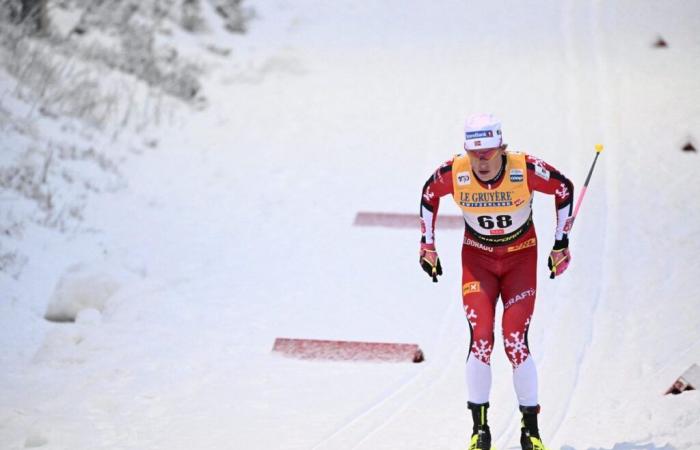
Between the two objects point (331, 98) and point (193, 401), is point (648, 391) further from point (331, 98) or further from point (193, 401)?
point (331, 98)

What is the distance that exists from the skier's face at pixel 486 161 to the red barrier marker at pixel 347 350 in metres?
2.50

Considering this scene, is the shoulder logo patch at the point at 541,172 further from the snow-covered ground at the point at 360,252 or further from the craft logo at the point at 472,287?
the snow-covered ground at the point at 360,252

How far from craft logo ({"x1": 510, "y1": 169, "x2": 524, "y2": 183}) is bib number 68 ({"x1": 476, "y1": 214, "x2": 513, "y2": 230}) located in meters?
0.23

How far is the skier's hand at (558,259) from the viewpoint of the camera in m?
6.61

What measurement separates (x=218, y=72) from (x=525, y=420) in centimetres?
1140

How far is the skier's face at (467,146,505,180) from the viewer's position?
6344 mm

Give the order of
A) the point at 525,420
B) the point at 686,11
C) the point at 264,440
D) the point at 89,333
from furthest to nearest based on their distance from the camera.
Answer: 1. the point at 686,11
2. the point at 89,333
3. the point at 264,440
4. the point at 525,420

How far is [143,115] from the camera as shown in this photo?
1488 cm

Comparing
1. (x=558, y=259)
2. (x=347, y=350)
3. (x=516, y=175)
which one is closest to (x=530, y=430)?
(x=558, y=259)

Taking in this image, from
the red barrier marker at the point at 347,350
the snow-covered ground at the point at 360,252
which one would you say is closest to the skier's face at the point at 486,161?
the snow-covered ground at the point at 360,252

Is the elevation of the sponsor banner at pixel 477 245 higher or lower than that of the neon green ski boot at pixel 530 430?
higher

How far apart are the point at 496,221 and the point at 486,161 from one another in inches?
16.4

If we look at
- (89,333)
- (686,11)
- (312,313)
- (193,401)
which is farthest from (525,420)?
(686,11)

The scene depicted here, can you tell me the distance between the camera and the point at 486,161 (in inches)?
252
